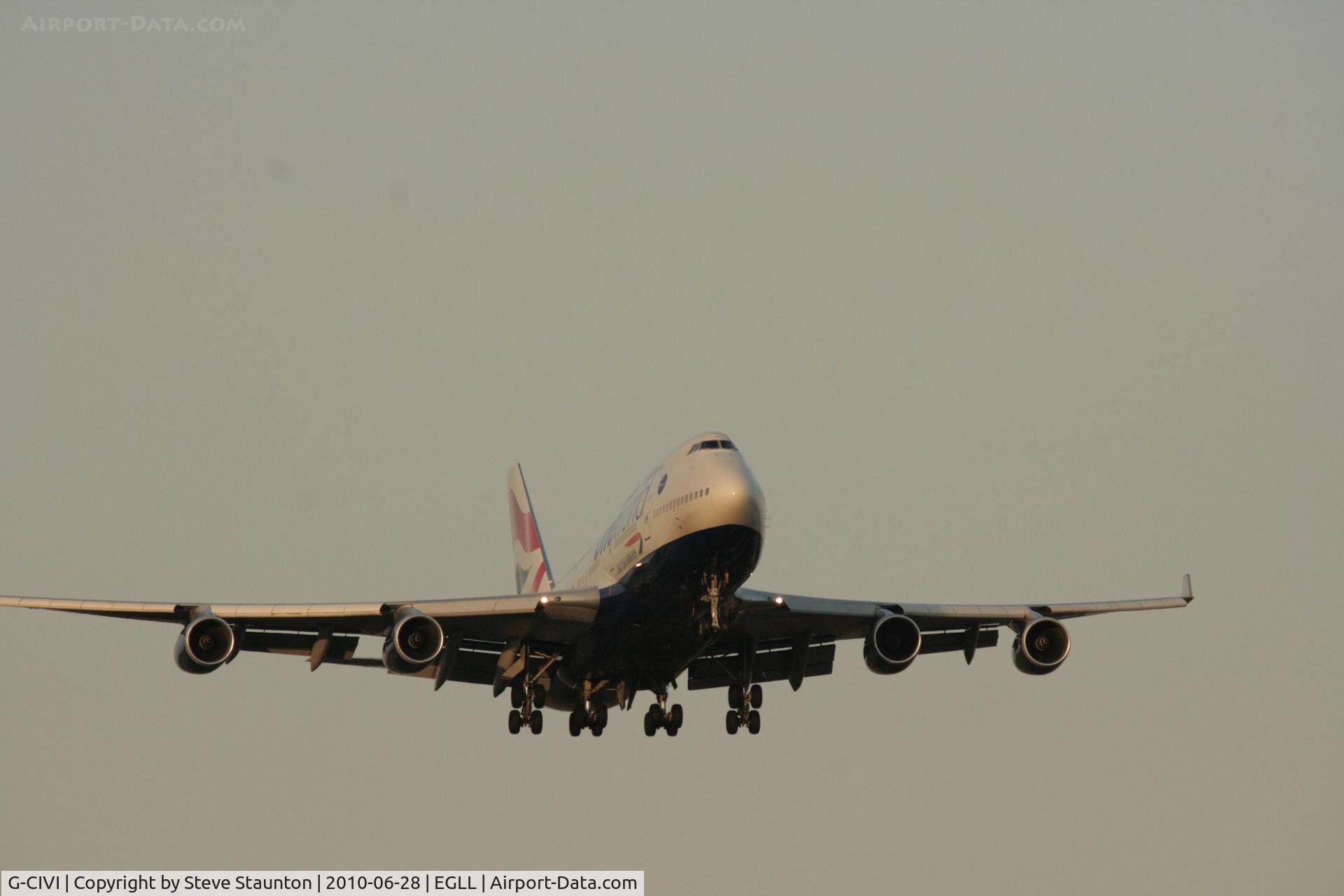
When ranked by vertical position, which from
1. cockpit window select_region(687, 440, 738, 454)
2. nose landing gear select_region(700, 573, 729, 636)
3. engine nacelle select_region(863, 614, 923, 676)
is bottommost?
nose landing gear select_region(700, 573, 729, 636)

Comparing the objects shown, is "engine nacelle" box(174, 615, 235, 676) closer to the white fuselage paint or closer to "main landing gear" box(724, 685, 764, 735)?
the white fuselage paint

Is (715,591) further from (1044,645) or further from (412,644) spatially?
(1044,645)

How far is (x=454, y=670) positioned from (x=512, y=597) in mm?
5425

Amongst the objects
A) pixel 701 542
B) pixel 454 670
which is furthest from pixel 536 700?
pixel 701 542

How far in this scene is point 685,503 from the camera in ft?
130

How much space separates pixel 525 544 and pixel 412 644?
24595 mm

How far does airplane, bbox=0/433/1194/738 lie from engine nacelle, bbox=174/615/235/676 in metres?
0.04

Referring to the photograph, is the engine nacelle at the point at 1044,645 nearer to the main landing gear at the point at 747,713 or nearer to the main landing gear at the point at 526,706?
the main landing gear at the point at 747,713

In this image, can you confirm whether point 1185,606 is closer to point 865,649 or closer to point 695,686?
point 865,649

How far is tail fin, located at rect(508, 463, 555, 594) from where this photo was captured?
63.7 meters

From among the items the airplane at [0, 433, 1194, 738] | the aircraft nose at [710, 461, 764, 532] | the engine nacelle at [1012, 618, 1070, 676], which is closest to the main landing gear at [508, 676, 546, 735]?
the airplane at [0, 433, 1194, 738]

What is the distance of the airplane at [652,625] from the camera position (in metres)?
39.8

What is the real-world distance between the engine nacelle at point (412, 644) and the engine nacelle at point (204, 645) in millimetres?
3876

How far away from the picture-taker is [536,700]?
47.2 metres
